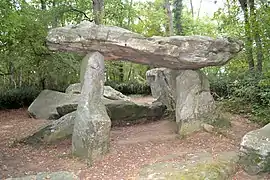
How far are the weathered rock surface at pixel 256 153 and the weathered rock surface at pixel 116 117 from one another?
14.4 ft

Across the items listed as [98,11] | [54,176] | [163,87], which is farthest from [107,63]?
[54,176]

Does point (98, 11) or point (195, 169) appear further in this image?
point (98, 11)

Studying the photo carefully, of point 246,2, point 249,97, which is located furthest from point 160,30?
point 249,97

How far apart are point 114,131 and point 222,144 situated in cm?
338

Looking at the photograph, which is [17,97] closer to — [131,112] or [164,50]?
[131,112]

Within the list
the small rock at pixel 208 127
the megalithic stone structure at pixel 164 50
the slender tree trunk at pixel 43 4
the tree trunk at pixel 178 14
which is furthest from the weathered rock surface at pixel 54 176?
the tree trunk at pixel 178 14

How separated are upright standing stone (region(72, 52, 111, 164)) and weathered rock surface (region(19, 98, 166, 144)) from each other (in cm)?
126

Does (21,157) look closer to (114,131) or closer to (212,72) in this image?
(114,131)

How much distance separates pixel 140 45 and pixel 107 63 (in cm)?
952

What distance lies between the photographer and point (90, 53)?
7.68m

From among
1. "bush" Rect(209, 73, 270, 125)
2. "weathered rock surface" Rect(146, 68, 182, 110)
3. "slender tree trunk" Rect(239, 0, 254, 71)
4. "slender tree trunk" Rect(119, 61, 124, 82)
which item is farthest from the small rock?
"slender tree trunk" Rect(119, 61, 124, 82)

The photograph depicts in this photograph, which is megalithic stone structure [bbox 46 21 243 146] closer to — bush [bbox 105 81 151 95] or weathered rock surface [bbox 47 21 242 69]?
weathered rock surface [bbox 47 21 242 69]

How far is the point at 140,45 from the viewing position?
754cm

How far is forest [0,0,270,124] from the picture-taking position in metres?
9.78
